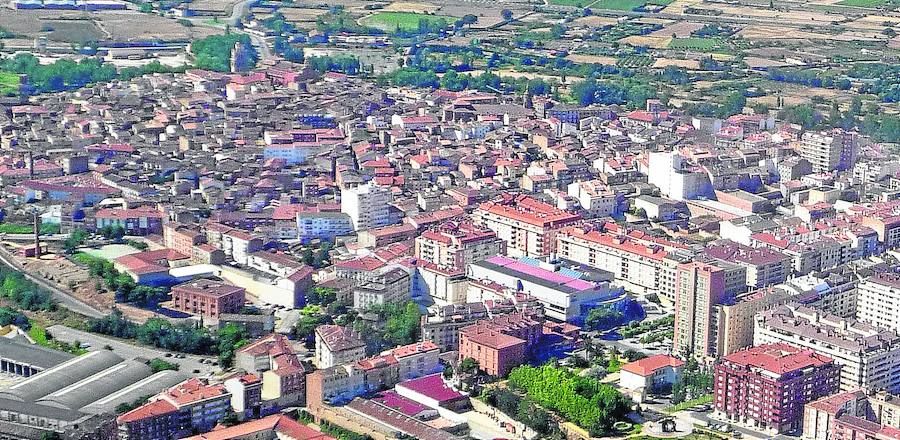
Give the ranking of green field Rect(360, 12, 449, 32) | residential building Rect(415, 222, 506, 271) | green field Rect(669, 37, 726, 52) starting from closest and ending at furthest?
residential building Rect(415, 222, 506, 271), green field Rect(669, 37, 726, 52), green field Rect(360, 12, 449, 32)

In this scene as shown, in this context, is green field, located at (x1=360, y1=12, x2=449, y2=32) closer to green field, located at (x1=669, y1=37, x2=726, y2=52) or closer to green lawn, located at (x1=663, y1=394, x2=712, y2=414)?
green field, located at (x1=669, y1=37, x2=726, y2=52)

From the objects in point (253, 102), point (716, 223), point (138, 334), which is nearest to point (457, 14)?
point (253, 102)

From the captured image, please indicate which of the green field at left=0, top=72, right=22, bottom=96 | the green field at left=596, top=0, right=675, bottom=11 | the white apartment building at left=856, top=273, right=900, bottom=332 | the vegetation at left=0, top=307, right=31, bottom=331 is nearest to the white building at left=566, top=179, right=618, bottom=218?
the white apartment building at left=856, top=273, right=900, bottom=332

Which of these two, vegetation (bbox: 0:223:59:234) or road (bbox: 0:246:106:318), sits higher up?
vegetation (bbox: 0:223:59:234)

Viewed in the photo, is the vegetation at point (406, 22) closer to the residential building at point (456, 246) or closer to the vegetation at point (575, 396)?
the residential building at point (456, 246)

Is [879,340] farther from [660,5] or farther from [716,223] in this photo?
[660,5]

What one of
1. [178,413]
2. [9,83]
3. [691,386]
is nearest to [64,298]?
[178,413]
